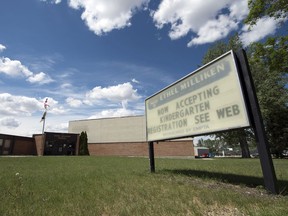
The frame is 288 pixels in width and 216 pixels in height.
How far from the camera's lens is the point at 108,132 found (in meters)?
48.8

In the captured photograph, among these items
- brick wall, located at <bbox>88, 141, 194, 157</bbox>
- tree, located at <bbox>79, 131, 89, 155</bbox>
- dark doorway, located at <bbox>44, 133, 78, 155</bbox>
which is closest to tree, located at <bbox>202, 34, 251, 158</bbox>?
brick wall, located at <bbox>88, 141, 194, 157</bbox>

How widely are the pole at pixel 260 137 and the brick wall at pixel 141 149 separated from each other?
34685 millimetres

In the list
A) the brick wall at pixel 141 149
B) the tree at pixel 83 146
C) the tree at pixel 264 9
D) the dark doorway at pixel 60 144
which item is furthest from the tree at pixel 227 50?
the dark doorway at pixel 60 144

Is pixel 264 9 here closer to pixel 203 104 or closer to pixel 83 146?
pixel 203 104

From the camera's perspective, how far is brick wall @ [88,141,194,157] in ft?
127

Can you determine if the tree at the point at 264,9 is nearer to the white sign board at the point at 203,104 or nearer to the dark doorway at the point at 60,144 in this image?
the white sign board at the point at 203,104

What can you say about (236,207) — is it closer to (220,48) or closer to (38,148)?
(220,48)

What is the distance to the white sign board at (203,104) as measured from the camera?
5461 mm

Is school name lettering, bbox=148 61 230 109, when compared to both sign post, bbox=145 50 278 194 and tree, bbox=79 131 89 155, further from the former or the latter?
tree, bbox=79 131 89 155

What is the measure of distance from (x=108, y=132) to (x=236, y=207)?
152 feet

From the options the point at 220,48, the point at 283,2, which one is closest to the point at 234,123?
the point at 283,2

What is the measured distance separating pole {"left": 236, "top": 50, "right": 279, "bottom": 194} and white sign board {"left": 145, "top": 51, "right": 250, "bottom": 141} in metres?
0.18

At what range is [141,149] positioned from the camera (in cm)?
4112

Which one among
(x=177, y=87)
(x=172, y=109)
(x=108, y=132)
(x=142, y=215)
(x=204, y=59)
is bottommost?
(x=142, y=215)
